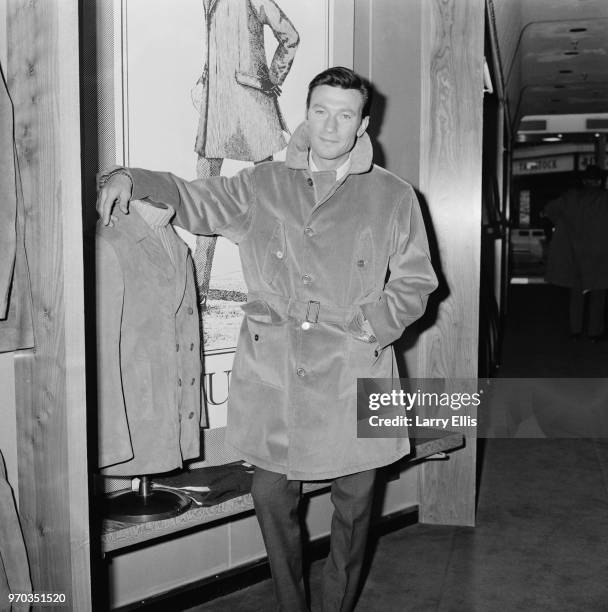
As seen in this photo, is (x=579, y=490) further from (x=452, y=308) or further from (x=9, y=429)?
(x=9, y=429)

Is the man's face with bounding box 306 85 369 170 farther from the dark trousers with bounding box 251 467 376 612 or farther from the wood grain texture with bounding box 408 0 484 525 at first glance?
the wood grain texture with bounding box 408 0 484 525

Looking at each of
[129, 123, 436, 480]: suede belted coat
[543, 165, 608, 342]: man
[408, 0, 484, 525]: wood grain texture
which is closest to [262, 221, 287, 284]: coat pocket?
[129, 123, 436, 480]: suede belted coat

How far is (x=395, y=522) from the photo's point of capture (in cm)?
372

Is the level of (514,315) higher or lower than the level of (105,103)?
lower

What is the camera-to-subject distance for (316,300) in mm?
2453

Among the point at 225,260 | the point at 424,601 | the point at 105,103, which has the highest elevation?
the point at 105,103

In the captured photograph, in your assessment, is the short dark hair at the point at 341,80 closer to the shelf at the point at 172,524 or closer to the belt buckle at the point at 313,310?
the belt buckle at the point at 313,310

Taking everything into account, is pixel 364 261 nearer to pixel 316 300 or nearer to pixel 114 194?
pixel 316 300

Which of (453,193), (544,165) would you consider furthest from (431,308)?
(544,165)

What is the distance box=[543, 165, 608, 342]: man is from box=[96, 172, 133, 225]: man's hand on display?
25.4 feet

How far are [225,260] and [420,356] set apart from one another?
1.15 m

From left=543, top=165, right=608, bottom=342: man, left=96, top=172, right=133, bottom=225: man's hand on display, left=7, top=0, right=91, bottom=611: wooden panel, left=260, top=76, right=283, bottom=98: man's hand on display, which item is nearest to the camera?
left=7, top=0, right=91, bottom=611: wooden panel

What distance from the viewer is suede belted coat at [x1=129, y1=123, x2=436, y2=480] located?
2.45 metres

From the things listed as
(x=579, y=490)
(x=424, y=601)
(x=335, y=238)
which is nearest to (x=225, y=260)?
(x=335, y=238)
